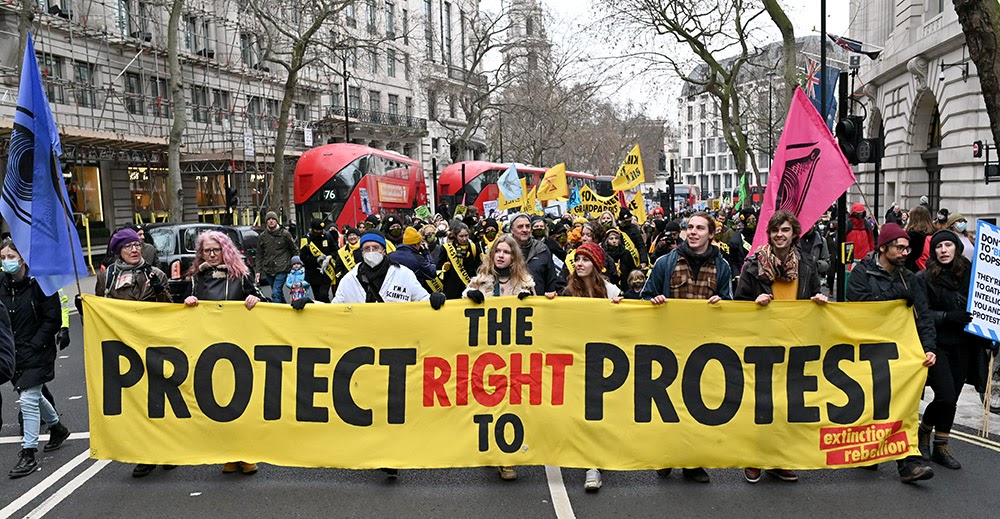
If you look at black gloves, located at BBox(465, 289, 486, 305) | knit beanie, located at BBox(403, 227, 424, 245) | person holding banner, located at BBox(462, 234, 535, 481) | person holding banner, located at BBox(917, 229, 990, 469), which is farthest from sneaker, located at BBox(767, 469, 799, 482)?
knit beanie, located at BBox(403, 227, 424, 245)

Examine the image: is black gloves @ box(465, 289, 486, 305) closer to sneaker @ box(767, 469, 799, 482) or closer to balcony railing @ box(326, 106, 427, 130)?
sneaker @ box(767, 469, 799, 482)

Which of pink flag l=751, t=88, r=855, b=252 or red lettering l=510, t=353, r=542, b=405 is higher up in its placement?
pink flag l=751, t=88, r=855, b=252

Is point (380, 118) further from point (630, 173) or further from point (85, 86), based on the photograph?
point (630, 173)

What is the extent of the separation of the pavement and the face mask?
4.59 feet

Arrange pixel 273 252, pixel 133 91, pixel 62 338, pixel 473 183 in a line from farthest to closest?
pixel 473 183 < pixel 133 91 < pixel 273 252 < pixel 62 338

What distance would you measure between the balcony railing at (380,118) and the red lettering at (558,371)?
139 feet

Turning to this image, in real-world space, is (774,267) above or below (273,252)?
above

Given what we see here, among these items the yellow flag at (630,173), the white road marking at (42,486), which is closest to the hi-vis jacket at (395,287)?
the white road marking at (42,486)

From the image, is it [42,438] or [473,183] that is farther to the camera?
[473,183]

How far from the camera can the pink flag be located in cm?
602

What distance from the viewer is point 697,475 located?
5.13m

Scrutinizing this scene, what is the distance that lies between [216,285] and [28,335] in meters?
1.41

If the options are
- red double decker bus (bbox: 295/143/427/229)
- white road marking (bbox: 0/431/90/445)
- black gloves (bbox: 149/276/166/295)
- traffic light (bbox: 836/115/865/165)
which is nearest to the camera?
black gloves (bbox: 149/276/166/295)

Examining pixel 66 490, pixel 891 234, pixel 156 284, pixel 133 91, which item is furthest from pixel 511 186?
pixel 133 91
